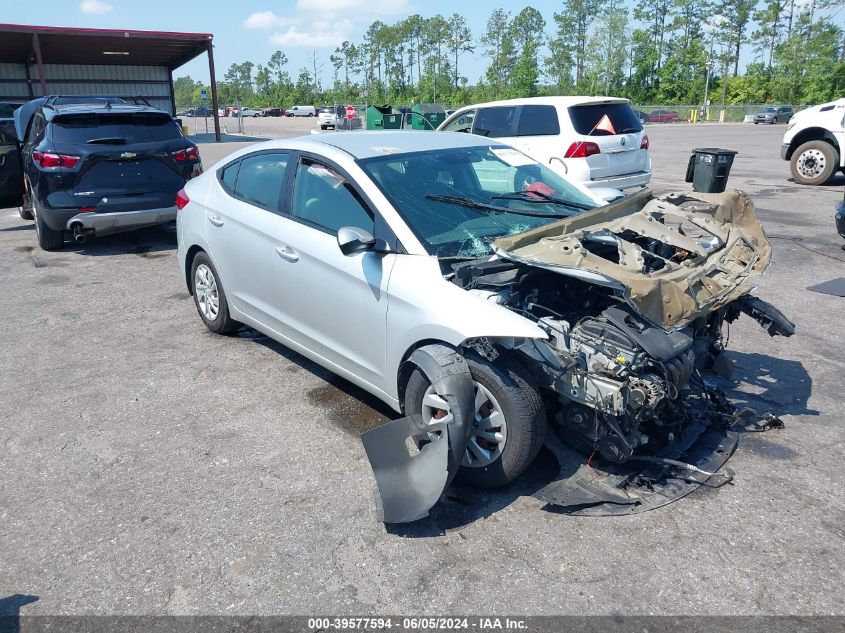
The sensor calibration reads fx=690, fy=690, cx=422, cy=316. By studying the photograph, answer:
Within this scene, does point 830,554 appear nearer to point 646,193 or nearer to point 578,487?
point 578,487

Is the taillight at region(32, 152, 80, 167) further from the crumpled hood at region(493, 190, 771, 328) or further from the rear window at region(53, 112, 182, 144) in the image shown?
the crumpled hood at region(493, 190, 771, 328)

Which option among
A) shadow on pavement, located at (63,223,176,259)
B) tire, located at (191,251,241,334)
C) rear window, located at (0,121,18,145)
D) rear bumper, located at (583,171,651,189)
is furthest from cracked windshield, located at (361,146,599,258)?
rear window, located at (0,121,18,145)

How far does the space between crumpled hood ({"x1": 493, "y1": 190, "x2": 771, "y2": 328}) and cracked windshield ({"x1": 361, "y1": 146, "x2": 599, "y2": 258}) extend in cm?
32

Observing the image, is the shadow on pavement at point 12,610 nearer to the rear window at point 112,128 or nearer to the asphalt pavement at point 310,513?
the asphalt pavement at point 310,513

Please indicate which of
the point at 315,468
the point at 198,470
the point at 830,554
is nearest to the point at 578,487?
the point at 830,554

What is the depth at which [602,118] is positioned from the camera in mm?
10242

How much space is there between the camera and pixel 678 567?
304 centimetres

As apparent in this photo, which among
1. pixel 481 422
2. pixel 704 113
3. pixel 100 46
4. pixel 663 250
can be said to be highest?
pixel 100 46

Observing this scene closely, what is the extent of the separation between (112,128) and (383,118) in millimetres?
13164

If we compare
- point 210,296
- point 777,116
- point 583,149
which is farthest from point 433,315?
point 777,116

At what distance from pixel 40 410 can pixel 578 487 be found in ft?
Answer: 11.8

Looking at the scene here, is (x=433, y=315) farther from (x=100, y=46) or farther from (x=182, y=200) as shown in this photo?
(x=100, y=46)

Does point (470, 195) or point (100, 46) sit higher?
point (100, 46)

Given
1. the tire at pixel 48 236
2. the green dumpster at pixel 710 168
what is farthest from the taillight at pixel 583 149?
the tire at pixel 48 236
